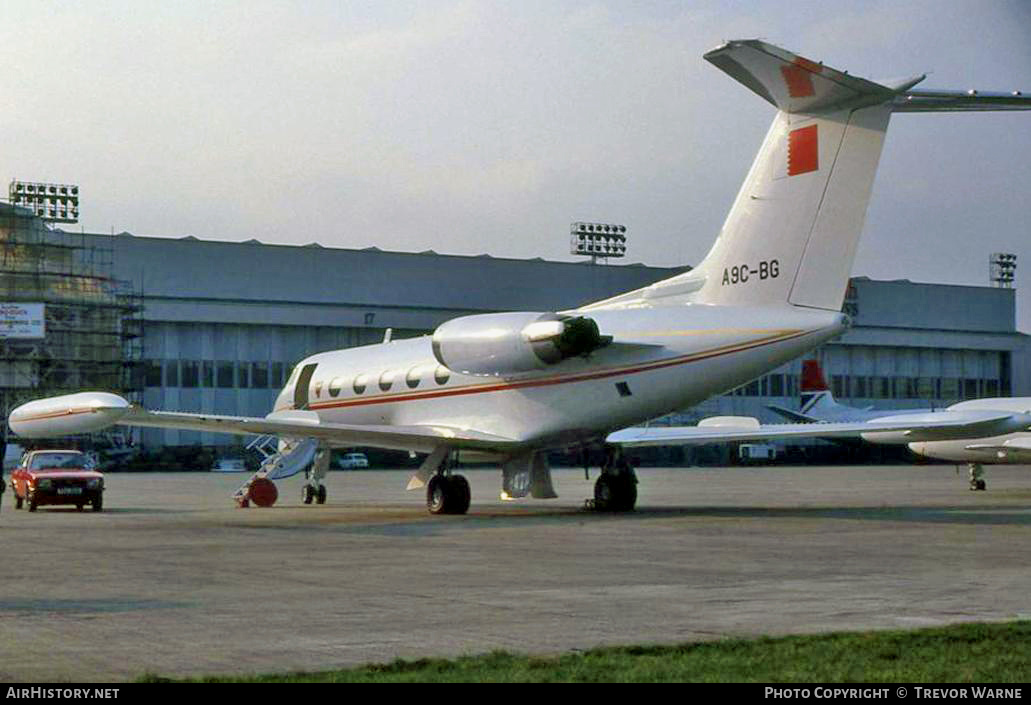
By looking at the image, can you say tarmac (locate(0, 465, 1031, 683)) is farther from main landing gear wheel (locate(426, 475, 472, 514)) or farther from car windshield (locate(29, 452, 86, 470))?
car windshield (locate(29, 452, 86, 470))

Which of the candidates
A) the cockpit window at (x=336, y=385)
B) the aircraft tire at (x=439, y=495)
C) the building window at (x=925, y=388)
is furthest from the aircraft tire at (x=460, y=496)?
the building window at (x=925, y=388)

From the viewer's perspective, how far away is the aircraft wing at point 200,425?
25031 millimetres

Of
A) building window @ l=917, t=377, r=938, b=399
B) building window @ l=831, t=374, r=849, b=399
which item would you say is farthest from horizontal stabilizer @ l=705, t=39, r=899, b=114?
building window @ l=917, t=377, r=938, b=399

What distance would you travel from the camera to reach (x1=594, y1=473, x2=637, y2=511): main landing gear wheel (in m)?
27.9

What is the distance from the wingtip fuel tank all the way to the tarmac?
1.76 m

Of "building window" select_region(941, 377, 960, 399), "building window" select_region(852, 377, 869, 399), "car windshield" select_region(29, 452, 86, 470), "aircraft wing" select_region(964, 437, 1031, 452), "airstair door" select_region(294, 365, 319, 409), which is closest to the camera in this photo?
"car windshield" select_region(29, 452, 86, 470)

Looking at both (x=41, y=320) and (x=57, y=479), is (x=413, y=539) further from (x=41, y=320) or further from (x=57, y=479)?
(x=41, y=320)

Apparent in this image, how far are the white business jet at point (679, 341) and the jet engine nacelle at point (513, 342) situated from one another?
0.03m

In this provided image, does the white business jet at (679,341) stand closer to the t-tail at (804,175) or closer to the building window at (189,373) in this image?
Result: the t-tail at (804,175)

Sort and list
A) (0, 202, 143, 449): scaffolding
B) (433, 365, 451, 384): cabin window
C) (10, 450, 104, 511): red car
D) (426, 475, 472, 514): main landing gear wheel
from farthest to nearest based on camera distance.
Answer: (0, 202, 143, 449): scaffolding
(10, 450, 104, 511): red car
(433, 365, 451, 384): cabin window
(426, 475, 472, 514): main landing gear wheel

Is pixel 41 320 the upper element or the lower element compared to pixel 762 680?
upper
